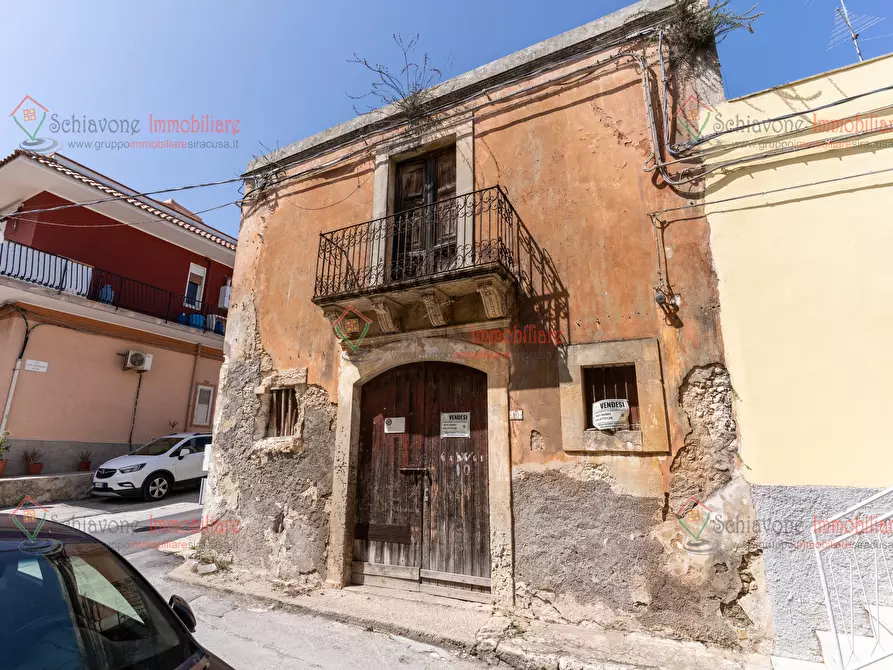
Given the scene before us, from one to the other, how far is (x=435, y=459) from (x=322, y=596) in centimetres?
192

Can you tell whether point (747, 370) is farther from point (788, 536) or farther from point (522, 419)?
point (522, 419)

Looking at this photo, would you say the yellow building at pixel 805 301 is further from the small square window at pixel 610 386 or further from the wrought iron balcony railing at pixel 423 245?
the wrought iron balcony railing at pixel 423 245

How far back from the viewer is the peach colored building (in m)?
9.88

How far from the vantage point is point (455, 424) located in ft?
16.9

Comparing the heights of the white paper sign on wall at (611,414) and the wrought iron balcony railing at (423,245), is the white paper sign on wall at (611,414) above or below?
below

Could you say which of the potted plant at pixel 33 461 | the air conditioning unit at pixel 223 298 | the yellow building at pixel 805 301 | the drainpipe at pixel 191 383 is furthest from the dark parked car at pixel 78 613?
the air conditioning unit at pixel 223 298

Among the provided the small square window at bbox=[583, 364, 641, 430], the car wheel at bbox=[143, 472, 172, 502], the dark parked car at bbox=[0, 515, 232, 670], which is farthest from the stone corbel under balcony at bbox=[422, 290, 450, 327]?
the car wheel at bbox=[143, 472, 172, 502]

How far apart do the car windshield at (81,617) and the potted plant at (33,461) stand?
1068 centimetres

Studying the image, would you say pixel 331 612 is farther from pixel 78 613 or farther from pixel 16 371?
pixel 16 371

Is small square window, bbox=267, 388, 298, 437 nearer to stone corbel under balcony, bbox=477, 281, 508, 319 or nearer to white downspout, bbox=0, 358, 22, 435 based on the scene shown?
stone corbel under balcony, bbox=477, 281, 508, 319

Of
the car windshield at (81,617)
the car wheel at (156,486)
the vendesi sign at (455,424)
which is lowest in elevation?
the car wheel at (156,486)

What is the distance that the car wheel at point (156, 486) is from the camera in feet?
32.1

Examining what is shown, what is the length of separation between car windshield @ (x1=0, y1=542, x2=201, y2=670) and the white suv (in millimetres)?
9123

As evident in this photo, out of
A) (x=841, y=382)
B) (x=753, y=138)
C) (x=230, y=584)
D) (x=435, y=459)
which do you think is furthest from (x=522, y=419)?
(x=230, y=584)
